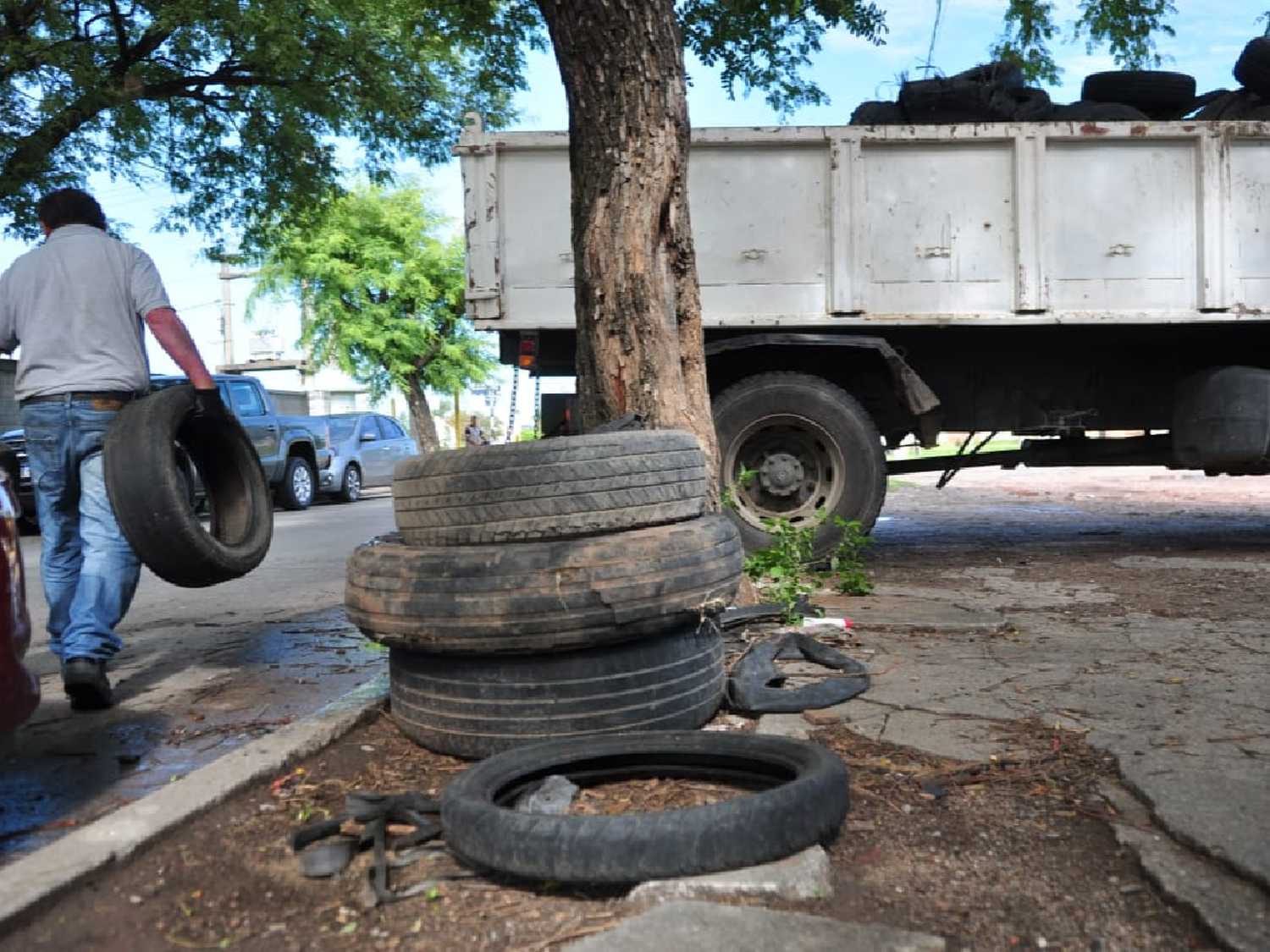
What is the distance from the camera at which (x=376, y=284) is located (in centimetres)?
3156

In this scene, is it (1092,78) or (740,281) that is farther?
(1092,78)

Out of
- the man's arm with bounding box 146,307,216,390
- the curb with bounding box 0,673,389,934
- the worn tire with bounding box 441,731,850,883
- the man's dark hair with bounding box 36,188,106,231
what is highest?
the man's dark hair with bounding box 36,188,106,231

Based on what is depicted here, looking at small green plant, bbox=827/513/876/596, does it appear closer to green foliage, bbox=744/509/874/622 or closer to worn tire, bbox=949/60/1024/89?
green foliage, bbox=744/509/874/622

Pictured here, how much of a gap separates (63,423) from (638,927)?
3138 millimetres

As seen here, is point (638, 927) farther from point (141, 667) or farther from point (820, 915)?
point (141, 667)

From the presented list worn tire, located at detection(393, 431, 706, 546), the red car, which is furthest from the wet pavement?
worn tire, located at detection(393, 431, 706, 546)

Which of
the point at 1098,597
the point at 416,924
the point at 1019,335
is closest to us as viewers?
the point at 416,924

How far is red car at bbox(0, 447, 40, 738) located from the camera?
229 cm

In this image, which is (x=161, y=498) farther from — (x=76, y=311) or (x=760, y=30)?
(x=760, y=30)

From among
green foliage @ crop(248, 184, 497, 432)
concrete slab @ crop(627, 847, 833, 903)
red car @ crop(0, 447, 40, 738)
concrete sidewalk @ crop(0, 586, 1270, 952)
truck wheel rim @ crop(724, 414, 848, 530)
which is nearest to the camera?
concrete sidewalk @ crop(0, 586, 1270, 952)

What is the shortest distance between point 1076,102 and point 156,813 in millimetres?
7013

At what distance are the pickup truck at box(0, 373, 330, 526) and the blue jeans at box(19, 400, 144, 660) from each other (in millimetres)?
10819

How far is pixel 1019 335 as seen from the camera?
23.1 ft

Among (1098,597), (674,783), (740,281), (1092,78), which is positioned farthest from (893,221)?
(674,783)
